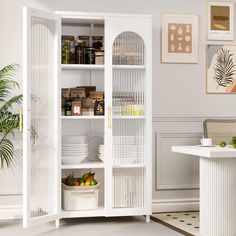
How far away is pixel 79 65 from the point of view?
5344 mm

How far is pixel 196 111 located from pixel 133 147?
1062 millimetres

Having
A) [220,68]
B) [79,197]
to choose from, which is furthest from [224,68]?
[79,197]

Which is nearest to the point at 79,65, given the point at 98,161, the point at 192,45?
the point at 98,161

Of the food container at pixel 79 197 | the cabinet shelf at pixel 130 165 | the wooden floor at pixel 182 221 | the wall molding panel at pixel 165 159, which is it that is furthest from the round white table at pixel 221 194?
the wall molding panel at pixel 165 159

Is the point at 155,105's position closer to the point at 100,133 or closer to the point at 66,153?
the point at 100,133

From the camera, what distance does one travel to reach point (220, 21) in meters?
6.19

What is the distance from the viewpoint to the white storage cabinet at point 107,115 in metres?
5.01

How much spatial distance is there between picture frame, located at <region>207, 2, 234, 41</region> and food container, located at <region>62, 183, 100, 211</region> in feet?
7.12

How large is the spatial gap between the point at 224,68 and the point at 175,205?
160 cm

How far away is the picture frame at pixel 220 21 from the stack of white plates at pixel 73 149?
75.2 inches

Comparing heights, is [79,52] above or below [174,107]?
above

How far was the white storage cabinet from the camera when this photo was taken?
5012 millimetres

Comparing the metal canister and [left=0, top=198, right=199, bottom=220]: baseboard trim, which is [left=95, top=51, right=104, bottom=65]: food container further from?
[left=0, top=198, right=199, bottom=220]: baseboard trim

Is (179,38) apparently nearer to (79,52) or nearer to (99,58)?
(99,58)
